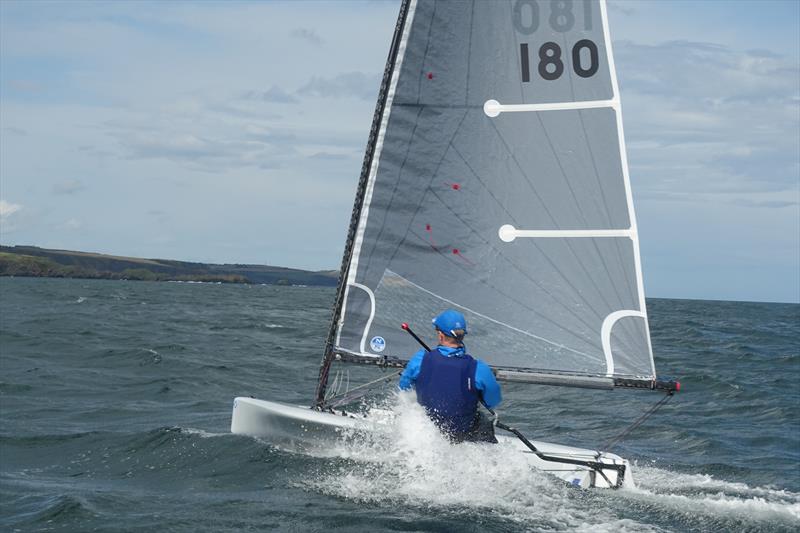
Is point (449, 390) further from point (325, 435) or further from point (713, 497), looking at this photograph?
point (713, 497)

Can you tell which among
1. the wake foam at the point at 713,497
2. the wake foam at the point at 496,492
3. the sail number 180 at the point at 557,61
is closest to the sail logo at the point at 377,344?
the wake foam at the point at 496,492

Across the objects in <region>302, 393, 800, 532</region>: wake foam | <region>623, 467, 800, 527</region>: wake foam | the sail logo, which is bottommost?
<region>623, 467, 800, 527</region>: wake foam

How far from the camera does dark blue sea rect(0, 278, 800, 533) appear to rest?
7.14 m

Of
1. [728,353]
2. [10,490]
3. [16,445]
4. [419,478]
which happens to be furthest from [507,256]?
[728,353]

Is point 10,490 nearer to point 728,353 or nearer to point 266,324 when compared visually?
point 728,353

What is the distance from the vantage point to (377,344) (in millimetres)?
9148

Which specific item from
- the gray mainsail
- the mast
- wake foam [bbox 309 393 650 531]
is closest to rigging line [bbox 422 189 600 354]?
the gray mainsail

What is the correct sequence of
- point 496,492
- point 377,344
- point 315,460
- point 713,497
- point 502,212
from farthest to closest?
point 377,344 → point 502,212 → point 315,460 → point 713,497 → point 496,492

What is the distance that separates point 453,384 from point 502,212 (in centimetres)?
208

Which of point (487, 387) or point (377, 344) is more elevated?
point (377, 344)

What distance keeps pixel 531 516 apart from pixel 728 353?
19008mm

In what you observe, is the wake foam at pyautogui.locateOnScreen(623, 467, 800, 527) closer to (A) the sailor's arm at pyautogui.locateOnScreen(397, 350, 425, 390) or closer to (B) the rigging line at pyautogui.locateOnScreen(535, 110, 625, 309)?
(B) the rigging line at pyautogui.locateOnScreen(535, 110, 625, 309)

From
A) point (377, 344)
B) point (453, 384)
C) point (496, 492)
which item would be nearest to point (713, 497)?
point (496, 492)

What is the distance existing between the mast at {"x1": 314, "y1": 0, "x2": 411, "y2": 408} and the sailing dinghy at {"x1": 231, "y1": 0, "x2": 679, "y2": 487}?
1 centimetres
